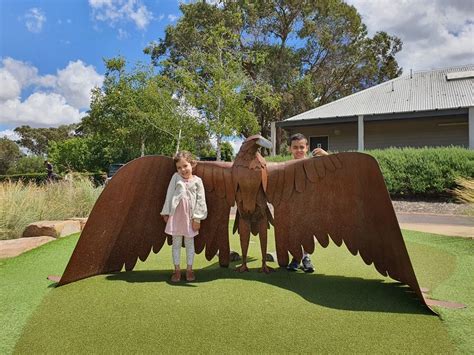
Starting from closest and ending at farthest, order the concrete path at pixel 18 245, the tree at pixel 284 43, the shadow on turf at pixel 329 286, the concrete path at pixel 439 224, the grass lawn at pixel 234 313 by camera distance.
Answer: the grass lawn at pixel 234 313 < the shadow on turf at pixel 329 286 < the concrete path at pixel 18 245 < the concrete path at pixel 439 224 < the tree at pixel 284 43

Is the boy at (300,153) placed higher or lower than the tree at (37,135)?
lower

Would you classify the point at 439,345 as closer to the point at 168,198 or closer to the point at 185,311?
the point at 185,311

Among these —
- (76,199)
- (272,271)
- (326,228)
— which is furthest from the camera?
(76,199)

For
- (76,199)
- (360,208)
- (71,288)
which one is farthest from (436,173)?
(71,288)

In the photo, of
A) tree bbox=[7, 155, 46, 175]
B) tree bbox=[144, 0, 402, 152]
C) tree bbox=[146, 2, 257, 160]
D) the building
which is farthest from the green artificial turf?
tree bbox=[7, 155, 46, 175]

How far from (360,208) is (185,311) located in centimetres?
199

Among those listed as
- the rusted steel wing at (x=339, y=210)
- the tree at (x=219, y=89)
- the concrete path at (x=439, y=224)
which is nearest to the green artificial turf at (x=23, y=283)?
the rusted steel wing at (x=339, y=210)

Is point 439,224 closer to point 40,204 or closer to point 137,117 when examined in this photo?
point 40,204

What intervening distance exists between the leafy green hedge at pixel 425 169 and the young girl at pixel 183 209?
9727 millimetres

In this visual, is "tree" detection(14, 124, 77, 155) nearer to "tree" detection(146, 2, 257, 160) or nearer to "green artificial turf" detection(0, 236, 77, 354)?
"tree" detection(146, 2, 257, 160)

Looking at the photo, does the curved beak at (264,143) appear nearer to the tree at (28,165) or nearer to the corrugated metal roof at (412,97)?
the corrugated metal roof at (412,97)

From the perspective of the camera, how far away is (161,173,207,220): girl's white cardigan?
13.4ft

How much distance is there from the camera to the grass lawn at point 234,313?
268 centimetres

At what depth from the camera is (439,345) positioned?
2635 millimetres
